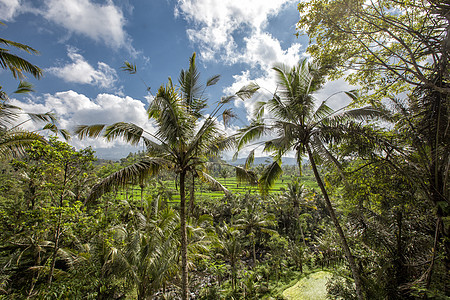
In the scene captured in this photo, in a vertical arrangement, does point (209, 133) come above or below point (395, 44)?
below

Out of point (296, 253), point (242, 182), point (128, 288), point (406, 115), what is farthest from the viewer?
point (296, 253)

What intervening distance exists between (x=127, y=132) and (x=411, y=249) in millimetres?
8878

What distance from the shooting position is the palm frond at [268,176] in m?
7.50

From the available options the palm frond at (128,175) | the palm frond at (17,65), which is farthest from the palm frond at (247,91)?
the palm frond at (17,65)

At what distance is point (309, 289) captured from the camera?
38.8 ft

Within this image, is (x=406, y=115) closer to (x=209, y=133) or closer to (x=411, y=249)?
(x=411, y=249)

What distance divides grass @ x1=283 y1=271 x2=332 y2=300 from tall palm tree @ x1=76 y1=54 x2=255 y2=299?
9044 mm

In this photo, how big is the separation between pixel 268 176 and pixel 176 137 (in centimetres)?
395

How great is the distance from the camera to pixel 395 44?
17.2 ft

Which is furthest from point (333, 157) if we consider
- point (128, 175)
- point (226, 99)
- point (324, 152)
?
point (128, 175)

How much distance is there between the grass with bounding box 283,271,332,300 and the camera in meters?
10.8

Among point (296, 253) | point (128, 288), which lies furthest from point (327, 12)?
point (296, 253)

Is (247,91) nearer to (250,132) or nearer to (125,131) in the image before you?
(250,132)

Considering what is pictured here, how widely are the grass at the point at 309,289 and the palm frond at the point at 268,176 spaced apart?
7.58m
